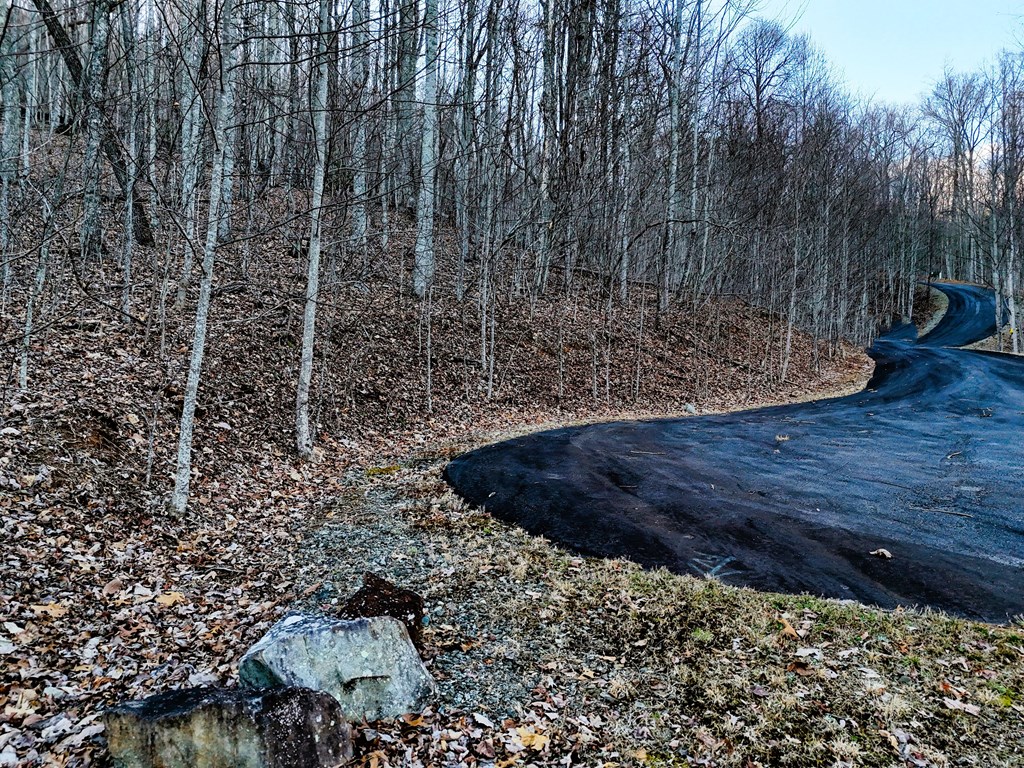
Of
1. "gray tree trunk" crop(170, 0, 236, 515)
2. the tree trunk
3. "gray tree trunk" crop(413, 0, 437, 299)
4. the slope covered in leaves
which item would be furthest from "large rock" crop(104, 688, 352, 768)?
"gray tree trunk" crop(413, 0, 437, 299)

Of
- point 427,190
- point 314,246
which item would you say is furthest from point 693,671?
point 427,190

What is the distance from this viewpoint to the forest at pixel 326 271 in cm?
527

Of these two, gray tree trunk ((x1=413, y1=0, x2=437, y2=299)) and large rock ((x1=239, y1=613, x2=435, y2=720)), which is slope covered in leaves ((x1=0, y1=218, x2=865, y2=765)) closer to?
large rock ((x1=239, y1=613, x2=435, y2=720))

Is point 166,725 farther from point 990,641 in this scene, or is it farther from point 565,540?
point 990,641

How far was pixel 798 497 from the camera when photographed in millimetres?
7047

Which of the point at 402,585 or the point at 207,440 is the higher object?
the point at 207,440

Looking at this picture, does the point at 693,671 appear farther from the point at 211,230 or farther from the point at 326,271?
the point at 326,271

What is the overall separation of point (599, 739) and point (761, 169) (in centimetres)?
2337

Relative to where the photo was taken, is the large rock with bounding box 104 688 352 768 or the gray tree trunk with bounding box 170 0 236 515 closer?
the large rock with bounding box 104 688 352 768

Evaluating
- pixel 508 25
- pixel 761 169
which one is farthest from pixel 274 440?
pixel 761 169

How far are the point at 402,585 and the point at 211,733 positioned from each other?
2.34m

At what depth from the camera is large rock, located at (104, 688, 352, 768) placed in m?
2.74

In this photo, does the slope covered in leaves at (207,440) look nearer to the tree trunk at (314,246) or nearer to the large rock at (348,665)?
the tree trunk at (314,246)

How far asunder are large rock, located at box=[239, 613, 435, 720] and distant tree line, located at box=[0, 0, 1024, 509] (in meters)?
3.45
